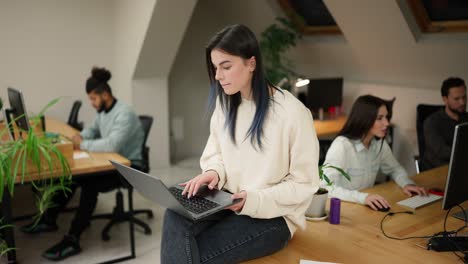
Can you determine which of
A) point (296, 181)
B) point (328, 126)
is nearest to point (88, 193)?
point (296, 181)

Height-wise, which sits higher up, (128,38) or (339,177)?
(128,38)

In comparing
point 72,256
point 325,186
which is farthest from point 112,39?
point 325,186

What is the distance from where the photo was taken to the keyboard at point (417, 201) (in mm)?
2197

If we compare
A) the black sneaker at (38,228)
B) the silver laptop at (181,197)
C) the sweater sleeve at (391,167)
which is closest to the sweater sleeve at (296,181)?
the silver laptop at (181,197)

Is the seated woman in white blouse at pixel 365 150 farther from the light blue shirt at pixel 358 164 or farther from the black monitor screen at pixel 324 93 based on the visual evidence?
the black monitor screen at pixel 324 93

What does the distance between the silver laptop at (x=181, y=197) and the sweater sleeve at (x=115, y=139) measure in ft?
5.29

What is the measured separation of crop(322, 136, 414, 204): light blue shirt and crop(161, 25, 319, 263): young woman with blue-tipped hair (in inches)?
25.2

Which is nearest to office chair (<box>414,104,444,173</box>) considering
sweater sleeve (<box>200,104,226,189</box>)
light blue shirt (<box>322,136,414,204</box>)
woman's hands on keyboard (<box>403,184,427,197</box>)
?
light blue shirt (<box>322,136,414,204</box>)

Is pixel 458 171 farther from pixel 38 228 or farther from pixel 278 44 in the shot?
pixel 278 44

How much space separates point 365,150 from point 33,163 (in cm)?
190

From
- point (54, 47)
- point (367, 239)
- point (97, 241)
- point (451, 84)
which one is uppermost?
point (54, 47)

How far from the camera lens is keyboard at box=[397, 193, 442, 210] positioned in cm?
220

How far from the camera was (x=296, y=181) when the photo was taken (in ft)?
5.59

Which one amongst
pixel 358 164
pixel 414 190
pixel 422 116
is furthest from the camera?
pixel 422 116
